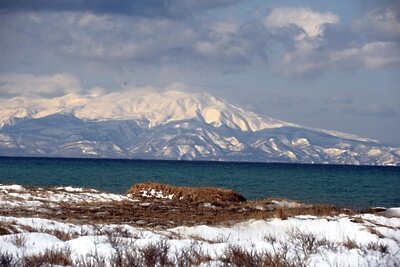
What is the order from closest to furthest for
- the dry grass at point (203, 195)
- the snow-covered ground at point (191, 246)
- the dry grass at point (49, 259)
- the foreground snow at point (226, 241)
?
the dry grass at point (49, 259) → the snow-covered ground at point (191, 246) → the foreground snow at point (226, 241) → the dry grass at point (203, 195)

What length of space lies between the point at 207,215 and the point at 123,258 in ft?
53.0

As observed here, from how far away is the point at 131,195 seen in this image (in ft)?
→ 142

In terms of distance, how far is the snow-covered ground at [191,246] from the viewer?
13.8 metres

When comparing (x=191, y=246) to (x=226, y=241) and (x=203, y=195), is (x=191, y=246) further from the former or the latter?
(x=203, y=195)

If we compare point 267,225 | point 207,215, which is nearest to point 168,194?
point 207,215

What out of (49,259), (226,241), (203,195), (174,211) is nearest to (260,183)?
(203,195)

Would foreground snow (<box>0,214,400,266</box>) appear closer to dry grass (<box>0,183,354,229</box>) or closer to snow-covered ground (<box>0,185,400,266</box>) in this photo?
snow-covered ground (<box>0,185,400,266</box>)

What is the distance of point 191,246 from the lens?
1557 centimetres

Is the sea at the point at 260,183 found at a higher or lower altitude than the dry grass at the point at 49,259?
higher

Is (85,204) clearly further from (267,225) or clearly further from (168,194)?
(267,225)

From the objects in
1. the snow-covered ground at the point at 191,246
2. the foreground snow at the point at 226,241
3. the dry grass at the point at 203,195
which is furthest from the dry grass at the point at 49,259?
the dry grass at the point at 203,195

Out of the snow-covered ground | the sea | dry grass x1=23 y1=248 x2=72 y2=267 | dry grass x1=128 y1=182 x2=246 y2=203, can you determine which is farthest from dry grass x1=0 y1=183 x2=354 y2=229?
the sea

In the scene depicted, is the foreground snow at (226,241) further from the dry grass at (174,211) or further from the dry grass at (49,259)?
the dry grass at (174,211)

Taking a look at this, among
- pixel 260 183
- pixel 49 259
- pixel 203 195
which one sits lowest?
pixel 49 259
